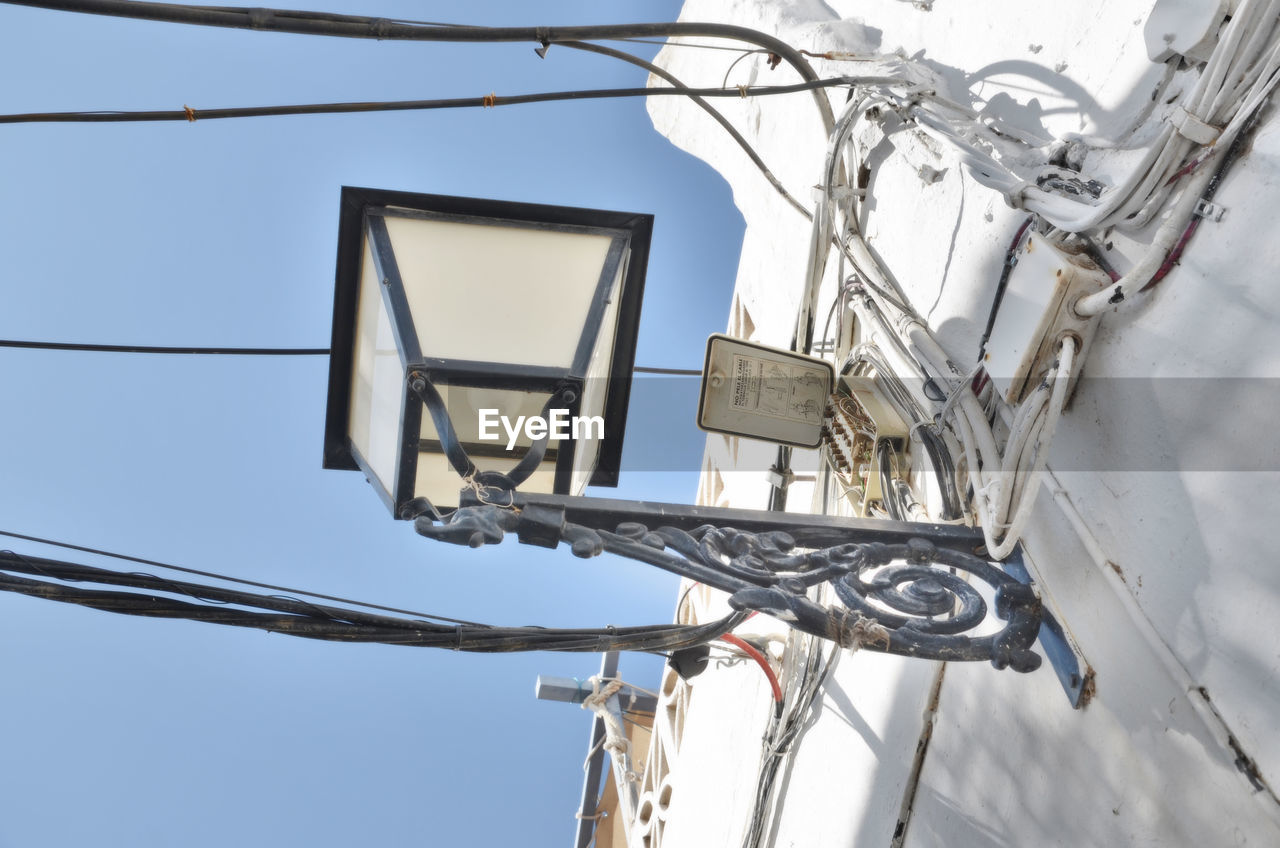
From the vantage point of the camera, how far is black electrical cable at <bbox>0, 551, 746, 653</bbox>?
1975mm

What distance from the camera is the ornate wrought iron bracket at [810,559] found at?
6.68 feet

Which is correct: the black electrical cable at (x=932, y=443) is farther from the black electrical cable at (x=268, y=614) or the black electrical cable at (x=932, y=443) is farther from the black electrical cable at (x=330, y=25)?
the black electrical cable at (x=330, y=25)

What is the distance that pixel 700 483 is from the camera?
20.4ft

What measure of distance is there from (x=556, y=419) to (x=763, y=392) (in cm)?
79

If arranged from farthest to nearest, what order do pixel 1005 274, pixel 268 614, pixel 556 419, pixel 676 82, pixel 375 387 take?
pixel 676 82 → pixel 375 387 → pixel 556 419 → pixel 1005 274 → pixel 268 614

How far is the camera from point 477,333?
2.73 meters

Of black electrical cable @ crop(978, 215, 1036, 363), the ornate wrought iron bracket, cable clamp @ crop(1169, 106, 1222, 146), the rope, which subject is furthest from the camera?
the rope

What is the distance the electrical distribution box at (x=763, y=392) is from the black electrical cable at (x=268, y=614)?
1013 mm

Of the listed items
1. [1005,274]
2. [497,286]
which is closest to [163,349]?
[497,286]

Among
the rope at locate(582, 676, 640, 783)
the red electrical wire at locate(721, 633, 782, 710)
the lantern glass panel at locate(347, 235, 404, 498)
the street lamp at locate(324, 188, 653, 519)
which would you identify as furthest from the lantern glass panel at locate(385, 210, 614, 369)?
the rope at locate(582, 676, 640, 783)

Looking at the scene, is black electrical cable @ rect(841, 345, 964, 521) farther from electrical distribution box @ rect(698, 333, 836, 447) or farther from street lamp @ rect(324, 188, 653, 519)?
street lamp @ rect(324, 188, 653, 519)

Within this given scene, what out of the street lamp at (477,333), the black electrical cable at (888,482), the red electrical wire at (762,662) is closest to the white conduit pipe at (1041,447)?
the black electrical cable at (888,482)

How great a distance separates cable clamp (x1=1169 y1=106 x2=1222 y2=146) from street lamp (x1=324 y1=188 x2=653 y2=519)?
4.58 feet

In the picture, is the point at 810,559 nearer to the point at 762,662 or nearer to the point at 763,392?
the point at 763,392
